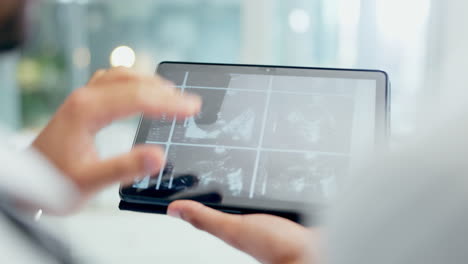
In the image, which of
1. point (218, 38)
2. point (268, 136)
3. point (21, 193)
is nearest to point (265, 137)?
point (268, 136)

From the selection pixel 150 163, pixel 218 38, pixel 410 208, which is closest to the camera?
pixel 410 208

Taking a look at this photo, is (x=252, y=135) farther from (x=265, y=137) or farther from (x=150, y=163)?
(x=150, y=163)

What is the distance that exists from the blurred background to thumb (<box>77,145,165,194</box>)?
44 centimetres

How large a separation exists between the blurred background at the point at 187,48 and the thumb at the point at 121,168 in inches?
17.2

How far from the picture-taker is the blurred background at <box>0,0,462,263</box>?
4.89 ft

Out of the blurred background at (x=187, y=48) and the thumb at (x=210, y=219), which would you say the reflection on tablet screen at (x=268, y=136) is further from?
the blurred background at (x=187, y=48)

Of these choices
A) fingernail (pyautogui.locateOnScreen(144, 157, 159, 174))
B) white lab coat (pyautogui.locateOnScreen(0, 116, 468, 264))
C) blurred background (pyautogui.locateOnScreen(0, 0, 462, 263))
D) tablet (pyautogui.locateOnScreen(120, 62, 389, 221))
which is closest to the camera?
white lab coat (pyautogui.locateOnScreen(0, 116, 468, 264))

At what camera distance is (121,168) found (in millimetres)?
483

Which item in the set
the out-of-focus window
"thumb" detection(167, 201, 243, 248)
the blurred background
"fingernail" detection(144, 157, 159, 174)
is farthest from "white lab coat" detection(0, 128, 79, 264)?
the out-of-focus window

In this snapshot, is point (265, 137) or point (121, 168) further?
point (265, 137)

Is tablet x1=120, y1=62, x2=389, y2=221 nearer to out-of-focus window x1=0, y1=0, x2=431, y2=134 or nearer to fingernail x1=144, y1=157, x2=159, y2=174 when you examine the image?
fingernail x1=144, y1=157, x2=159, y2=174

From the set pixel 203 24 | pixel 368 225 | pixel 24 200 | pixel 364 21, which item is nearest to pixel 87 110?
pixel 24 200

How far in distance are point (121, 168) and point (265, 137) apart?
0.69 feet

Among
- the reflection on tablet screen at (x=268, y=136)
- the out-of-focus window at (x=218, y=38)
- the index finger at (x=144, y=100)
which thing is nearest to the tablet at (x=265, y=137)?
the reflection on tablet screen at (x=268, y=136)
